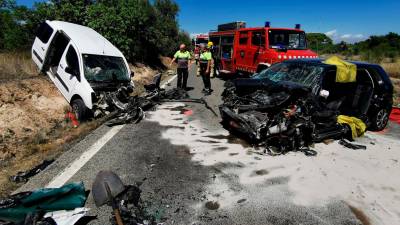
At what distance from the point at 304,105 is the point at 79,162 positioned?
383 centimetres

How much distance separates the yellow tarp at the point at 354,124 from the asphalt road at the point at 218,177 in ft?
0.72

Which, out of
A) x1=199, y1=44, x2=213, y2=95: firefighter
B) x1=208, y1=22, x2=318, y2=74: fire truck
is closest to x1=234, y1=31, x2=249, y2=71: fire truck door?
x1=208, y1=22, x2=318, y2=74: fire truck

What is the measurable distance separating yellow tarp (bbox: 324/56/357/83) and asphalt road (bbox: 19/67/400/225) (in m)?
1.29

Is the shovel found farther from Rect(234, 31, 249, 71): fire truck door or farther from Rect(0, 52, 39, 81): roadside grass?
Rect(234, 31, 249, 71): fire truck door

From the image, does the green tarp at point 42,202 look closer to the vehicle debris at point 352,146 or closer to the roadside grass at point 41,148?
the roadside grass at point 41,148

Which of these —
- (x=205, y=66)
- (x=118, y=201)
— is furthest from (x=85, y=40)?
(x=118, y=201)

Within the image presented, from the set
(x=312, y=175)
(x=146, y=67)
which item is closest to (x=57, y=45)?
(x=312, y=175)

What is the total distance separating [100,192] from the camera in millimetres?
3506

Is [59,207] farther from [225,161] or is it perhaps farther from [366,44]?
[366,44]

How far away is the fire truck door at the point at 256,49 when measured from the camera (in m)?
12.6

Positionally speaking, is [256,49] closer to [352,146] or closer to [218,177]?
[352,146]

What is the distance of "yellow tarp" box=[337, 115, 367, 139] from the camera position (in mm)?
6641

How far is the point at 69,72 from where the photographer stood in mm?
8695

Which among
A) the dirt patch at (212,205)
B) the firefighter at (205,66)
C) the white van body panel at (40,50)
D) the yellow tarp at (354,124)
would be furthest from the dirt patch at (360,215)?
the white van body panel at (40,50)
